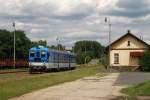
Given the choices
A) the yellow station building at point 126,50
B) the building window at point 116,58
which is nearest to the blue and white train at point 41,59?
the yellow station building at point 126,50

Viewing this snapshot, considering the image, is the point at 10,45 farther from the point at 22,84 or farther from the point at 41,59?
the point at 22,84

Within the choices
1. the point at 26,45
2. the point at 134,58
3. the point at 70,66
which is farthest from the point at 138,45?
the point at 26,45

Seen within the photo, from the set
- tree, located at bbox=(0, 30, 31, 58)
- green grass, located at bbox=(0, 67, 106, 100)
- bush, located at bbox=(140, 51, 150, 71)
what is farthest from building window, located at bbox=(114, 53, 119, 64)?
green grass, located at bbox=(0, 67, 106, 100)

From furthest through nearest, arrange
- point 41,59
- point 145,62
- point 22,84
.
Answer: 1. point 145,62
2. point 41,59
3. point 22,84

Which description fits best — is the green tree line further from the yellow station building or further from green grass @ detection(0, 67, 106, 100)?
green grass @ detection(0, 67, 106, 100)

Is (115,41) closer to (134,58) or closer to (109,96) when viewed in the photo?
(134,58)

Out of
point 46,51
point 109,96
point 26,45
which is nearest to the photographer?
point 109,96

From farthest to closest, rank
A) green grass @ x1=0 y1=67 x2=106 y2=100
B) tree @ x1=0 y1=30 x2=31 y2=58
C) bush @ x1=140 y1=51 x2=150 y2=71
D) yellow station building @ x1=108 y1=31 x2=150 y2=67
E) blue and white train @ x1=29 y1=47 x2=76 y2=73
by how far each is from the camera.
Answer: tree @ x1=0 y1=30 x2=31 y2=58, yellow station building @ x1=108 y1=31 x2=150 y2=67, bush @ x1=140 y1=51 x2=150 y2=71, blue and white train @ x1=29 y1=47 x2=76 y2=73, green grass @ x1=0 y1=67 x2=106 y2=100

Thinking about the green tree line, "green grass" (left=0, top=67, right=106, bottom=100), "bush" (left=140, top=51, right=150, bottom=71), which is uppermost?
the green tree line

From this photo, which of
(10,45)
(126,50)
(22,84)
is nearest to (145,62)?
(126,50)

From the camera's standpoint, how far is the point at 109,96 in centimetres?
1966

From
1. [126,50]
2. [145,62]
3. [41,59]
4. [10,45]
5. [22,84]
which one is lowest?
[22,84]

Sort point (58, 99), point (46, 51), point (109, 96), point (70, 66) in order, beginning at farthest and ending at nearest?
1. point (70, 66)
2. point (46, 51)
3. point (109, 96)
4. point (58, 99)

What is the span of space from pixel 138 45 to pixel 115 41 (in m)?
3.73
